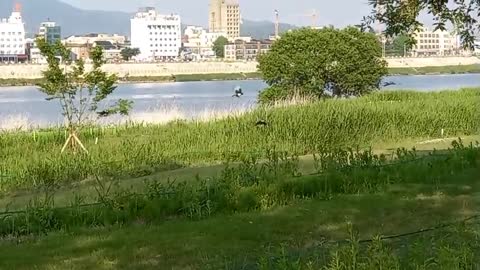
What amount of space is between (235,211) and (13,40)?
8420 cm

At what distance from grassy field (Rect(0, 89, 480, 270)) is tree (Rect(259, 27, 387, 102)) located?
38.3 feet

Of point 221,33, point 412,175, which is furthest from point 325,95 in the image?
point 221,33

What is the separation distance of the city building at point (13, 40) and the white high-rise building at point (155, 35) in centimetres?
1817

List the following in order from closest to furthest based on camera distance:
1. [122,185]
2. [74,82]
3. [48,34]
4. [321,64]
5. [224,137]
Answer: [122,185] → [224,137] → [74,82] → [48,34] → [321,64]

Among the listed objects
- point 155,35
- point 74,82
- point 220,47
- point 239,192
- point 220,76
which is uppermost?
point 155,35

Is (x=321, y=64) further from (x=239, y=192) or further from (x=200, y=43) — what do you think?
(x=200, y=43)

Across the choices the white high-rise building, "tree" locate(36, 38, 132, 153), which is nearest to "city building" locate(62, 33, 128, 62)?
"tree" locate(36, 38, 132, 153)

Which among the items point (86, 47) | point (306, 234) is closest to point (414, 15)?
point (306, 234)

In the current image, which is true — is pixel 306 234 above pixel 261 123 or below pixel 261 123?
below

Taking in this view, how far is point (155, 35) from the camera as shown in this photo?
11269cm

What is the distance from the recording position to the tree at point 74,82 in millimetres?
14844

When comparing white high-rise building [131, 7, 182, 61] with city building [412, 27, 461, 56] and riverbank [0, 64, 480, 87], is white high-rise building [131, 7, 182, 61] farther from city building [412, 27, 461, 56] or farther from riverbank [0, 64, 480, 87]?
city building [412, 27, 461, 56]

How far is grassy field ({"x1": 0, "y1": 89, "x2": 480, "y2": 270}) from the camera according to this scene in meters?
5.16

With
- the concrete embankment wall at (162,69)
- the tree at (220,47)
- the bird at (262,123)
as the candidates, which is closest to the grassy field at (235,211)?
the bird at (262,123)
